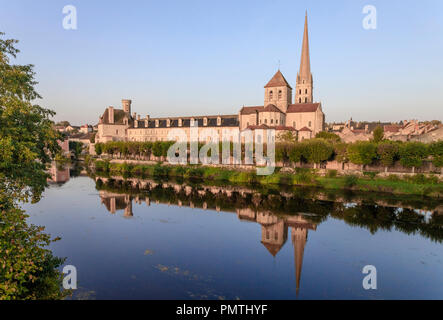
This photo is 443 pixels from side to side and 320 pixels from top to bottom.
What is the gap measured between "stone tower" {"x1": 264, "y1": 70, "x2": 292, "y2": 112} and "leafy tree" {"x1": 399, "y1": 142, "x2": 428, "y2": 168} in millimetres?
25152

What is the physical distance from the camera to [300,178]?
26344mm

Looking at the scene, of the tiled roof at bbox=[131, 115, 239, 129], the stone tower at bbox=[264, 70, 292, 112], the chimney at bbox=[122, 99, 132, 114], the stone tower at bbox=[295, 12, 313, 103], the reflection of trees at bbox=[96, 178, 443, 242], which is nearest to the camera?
the reflection of trees at bbox=[96, 178, 443, 242]

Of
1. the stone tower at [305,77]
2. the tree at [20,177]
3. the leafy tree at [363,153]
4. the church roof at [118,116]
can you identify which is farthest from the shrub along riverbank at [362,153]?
the church roof at [118,116]

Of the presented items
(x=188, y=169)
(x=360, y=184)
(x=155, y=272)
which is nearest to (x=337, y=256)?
(x=155, y=272)

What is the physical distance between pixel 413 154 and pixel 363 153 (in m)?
3.82

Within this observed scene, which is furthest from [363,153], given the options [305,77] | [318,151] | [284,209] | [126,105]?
[126,105]

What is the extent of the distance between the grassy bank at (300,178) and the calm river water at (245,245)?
2.39 metres

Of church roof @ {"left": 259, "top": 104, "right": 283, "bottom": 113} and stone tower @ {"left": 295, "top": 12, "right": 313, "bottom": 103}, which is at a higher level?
stone tower @ {"left": 295, "top": 12, "right": 313, "bottom": 103}

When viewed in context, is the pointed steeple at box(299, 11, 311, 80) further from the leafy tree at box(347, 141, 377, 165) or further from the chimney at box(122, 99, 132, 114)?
the chimney at box(122, 99, 132, 114)

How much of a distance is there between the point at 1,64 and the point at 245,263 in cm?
935

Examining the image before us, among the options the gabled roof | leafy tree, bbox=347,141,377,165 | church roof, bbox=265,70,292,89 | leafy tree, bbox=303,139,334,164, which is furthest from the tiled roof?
leafy tree, bbox=347,141,377,165

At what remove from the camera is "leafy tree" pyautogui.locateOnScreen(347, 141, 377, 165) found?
25.0 metres

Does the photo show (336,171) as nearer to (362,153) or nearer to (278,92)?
(362,153)
